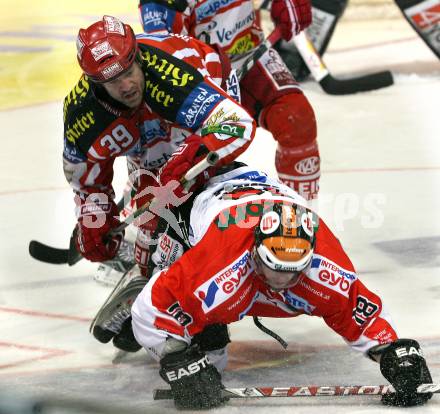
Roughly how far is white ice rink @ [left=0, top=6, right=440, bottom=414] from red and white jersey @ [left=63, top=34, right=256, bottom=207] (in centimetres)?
57

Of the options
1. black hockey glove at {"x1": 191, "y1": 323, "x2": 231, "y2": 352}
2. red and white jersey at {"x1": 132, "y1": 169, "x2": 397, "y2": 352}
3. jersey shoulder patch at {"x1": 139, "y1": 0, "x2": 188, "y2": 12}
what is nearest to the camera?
red and white jersey at {"x1": 132, "y1": 169, "x2": 397, "y2": 352}

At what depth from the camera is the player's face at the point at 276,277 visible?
9.77 ft

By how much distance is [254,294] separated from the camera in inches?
124

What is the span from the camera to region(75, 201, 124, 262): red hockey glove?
12.5 ft

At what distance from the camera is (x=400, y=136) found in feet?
19.8

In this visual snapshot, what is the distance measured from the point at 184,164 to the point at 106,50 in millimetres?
421

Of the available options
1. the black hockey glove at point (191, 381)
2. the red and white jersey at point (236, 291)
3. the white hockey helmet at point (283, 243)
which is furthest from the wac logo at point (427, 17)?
the black hockey glove at point (191, 381)

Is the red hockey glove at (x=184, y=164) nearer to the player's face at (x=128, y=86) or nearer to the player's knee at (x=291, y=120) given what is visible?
the player's face at (x=128, y=86)

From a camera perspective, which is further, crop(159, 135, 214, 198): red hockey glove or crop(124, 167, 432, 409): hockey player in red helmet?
crop(159, 135, 214, 198): red hockey glove

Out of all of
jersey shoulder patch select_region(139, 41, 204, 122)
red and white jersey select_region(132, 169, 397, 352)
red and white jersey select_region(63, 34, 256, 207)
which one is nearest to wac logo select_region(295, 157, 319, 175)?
red and white jersey select_region(63, 34, 256, 207)

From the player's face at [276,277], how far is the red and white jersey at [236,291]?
0.20 feet

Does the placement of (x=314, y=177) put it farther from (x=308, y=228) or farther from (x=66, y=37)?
(x=66, y=37)

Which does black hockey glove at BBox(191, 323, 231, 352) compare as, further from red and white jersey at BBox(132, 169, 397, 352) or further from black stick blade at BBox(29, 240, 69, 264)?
black stick blade at BBox(29, 240, 69, 264)

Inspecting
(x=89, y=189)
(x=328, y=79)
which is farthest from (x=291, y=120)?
(x=328, y=79)
